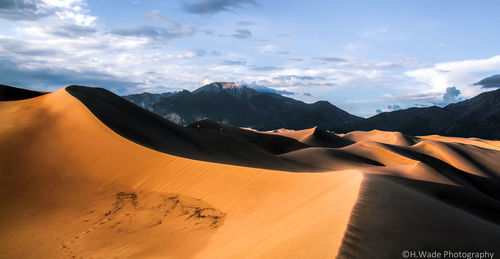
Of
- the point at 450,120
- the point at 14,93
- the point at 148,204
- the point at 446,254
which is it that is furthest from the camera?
the point at 450,120

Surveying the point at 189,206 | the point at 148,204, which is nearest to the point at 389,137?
the point at 189,206

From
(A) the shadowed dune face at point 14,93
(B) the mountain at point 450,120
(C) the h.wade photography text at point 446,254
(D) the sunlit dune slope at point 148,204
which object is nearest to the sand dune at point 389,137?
(D) the sunlit dune slope at point 148,204

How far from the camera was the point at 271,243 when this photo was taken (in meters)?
4.64

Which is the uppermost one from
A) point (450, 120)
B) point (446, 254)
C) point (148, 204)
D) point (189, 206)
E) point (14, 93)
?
point (450, 120)

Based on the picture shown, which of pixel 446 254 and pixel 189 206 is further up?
pixel 446 254

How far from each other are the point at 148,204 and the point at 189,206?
141cm

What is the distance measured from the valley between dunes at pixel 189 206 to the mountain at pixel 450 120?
145075 millimetres

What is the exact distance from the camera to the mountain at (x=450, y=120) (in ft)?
441

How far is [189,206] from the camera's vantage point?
8742 mm

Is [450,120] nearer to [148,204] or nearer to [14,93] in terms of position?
[14,93]

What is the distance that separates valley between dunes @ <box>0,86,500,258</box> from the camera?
4.44m

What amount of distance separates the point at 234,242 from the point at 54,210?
6.49m

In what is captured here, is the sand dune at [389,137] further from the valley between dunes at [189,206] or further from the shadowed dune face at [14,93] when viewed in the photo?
the shadowed dune face at [14,93]

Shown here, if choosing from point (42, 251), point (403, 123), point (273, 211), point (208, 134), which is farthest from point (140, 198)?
point (403, 123)
